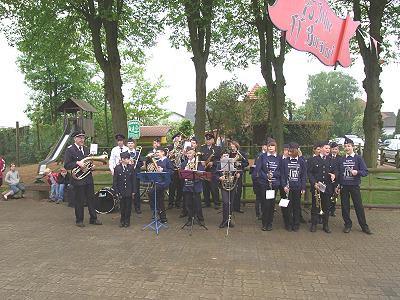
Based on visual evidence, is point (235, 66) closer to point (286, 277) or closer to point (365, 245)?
point (365, 245)

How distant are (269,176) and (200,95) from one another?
7.00 m

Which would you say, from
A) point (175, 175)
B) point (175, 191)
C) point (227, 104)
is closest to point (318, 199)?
point (175, 175)

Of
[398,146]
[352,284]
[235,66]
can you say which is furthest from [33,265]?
[398,146]

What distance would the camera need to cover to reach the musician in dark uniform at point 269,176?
8336 millimetres

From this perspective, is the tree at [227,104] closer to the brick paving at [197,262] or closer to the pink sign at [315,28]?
the brick paving at [197,262]

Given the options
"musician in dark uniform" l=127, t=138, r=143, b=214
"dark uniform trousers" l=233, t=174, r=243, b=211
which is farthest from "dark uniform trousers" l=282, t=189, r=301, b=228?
"musician in dark uniform" l=127, t=138, r=143, b=214

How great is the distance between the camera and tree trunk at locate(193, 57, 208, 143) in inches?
578

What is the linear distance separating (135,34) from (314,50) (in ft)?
40.5

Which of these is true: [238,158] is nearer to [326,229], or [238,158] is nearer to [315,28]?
[326,229]

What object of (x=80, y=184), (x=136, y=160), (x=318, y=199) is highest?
(x=136, y=160)

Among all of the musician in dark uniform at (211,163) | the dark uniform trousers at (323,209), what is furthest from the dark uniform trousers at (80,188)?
the dark uniform trousers at (323,209)

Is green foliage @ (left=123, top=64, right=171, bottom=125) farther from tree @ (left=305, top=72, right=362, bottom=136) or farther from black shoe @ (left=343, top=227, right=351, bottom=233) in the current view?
tree @ (left=305, top=72, right=362, bottom=136)

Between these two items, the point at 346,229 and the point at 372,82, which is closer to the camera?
the point at 346,229

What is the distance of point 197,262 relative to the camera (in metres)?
6.27
